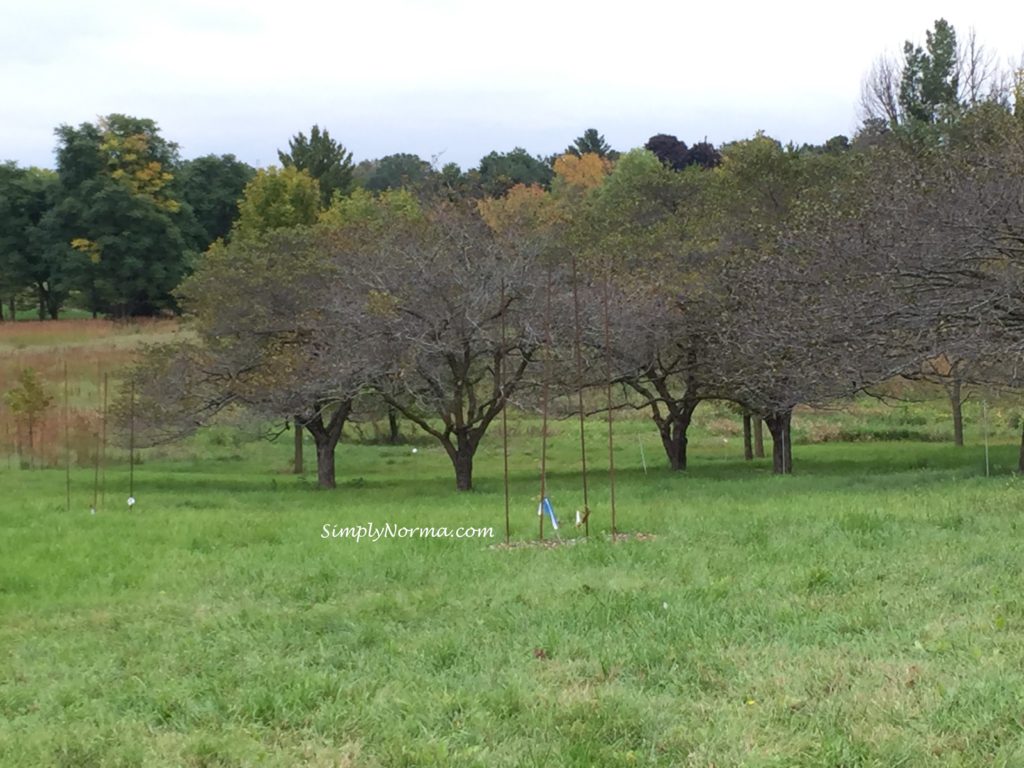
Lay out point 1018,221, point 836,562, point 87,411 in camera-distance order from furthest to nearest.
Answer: point 87,411, point 1018,221, point 836,562

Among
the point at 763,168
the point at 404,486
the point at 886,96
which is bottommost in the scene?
the point at 404,486

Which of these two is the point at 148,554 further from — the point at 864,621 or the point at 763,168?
the point at 763,168

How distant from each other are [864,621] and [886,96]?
39.9 metres

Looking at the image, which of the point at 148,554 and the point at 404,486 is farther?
the point at 404,486

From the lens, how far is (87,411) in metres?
28.5

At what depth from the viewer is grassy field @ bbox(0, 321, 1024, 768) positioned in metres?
4.07

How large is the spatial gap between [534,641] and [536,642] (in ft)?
0.10

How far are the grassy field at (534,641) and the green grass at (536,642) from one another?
2 centimetres

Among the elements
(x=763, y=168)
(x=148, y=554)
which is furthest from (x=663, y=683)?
(x=763, y=168)

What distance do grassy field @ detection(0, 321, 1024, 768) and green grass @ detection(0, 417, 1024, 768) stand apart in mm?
21

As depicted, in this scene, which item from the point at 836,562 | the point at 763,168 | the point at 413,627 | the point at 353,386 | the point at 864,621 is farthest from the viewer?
the point at 763,168

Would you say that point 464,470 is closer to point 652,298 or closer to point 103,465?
point 652,298

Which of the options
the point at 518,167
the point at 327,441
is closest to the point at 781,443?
the point at 327,441

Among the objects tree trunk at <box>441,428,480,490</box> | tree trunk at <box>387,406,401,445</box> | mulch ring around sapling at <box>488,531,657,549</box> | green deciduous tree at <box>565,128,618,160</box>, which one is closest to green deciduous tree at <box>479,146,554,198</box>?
green deciduous tree at <box>565,128,618,160</box>
